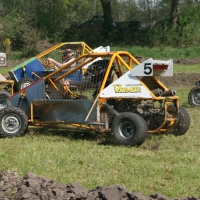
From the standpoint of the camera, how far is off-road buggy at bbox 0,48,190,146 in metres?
A: 8.68

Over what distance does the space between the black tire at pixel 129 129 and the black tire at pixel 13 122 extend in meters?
1.77

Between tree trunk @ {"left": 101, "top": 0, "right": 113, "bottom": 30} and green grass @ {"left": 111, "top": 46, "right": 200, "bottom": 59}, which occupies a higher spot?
tree trunk @ {"left": 101, "top": 0, "right": 113, "bottom": 30}

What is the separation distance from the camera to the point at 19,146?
8.55 m

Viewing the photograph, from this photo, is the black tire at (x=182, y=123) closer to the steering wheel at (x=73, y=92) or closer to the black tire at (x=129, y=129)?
the black tire at (x=129, y=129)

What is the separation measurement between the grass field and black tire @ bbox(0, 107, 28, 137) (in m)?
0.16

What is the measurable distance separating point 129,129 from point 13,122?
7.32 feet

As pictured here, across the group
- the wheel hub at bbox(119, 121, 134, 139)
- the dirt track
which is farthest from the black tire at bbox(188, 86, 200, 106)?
the dirt track

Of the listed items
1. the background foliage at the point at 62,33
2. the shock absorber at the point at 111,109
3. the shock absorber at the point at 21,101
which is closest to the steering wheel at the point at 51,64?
the shock absorber at the point at 21,101

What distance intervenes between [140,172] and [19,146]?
2570 millimetres

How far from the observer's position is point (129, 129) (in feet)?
28.3

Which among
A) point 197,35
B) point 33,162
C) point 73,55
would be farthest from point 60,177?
point 197,35

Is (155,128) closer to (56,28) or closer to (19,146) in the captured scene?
(19,146)

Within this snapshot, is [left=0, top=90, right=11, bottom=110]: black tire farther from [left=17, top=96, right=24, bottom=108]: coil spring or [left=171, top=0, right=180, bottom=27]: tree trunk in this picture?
[left=171, top=0, right=180, bottom=27]: tree trunk

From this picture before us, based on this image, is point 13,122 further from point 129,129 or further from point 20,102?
point 129,129
